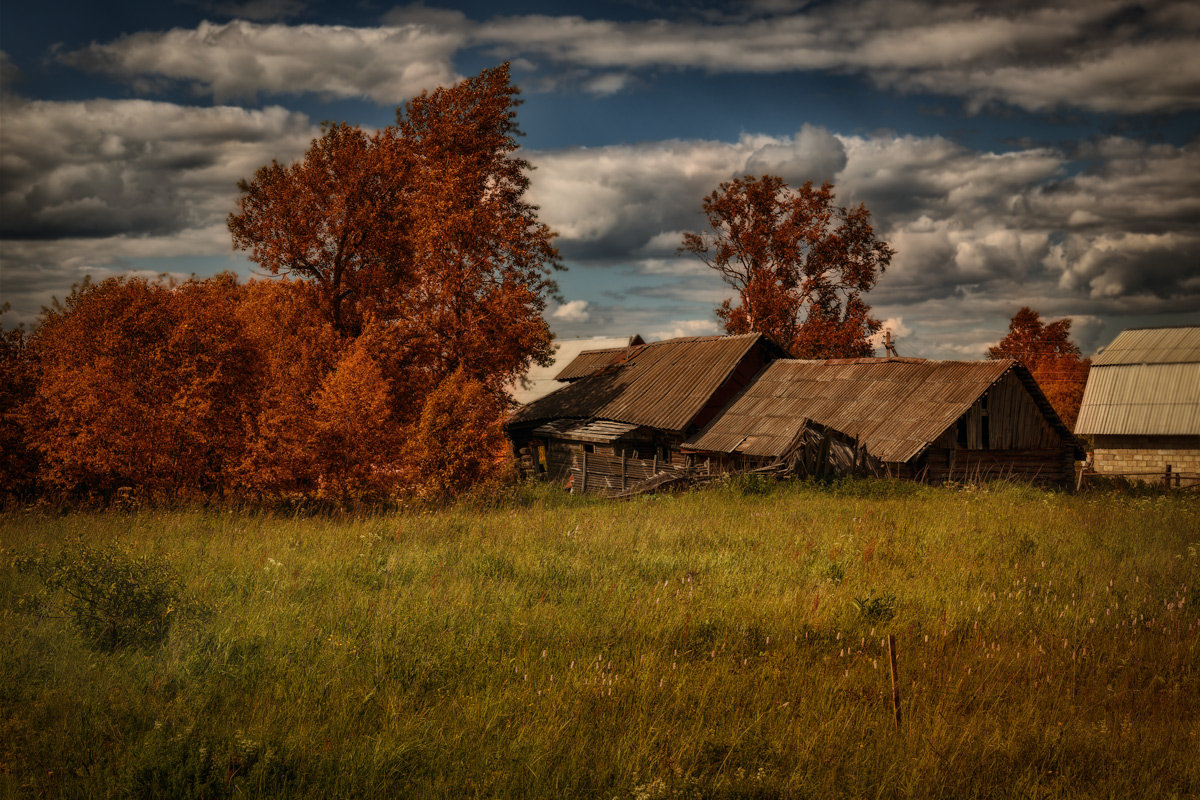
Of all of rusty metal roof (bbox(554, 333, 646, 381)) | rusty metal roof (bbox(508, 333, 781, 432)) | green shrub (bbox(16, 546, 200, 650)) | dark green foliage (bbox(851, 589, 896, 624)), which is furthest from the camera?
rusty metal roof (bbox(554, 333, 646, 381))

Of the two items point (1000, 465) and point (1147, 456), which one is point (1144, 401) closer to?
point (1147, 456)

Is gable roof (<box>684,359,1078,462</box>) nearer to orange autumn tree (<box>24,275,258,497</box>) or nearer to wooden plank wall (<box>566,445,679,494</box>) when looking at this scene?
wooden plank wall (<box>566,445,679,494</box>)

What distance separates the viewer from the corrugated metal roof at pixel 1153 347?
3225 centimetres

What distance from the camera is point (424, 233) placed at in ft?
68.0

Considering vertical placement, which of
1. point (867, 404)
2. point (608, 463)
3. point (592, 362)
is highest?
point (592, 362)

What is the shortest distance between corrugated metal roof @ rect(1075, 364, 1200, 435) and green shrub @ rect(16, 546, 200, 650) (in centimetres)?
3466

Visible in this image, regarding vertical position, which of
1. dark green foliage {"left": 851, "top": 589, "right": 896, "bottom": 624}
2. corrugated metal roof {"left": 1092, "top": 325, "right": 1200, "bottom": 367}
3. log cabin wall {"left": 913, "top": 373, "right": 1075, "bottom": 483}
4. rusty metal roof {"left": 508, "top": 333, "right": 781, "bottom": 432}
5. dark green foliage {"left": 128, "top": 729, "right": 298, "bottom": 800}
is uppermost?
corrugated metal roof {"left": 1092, "top": 325, "right": 1200, "bottom": 367}

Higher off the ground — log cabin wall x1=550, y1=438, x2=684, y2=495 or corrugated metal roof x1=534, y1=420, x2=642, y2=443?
corrugated metal roof x1=534, y1=420, x2=642, y2=443

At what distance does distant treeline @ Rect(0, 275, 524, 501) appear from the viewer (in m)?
16.4

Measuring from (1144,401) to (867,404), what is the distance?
1756 centimetres

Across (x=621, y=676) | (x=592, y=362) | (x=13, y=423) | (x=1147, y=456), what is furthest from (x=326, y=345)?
(x=1147, y=456)

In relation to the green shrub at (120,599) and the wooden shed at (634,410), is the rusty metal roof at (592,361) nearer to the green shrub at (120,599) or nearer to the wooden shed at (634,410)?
the wooden shed at (634,410)

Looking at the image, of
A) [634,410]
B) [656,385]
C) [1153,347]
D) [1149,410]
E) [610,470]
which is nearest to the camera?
[610,470]

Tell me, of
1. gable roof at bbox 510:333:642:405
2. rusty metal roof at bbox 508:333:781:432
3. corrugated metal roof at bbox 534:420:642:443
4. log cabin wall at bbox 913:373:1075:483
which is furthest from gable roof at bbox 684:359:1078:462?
gable roof at bbox 510:333:642:405
